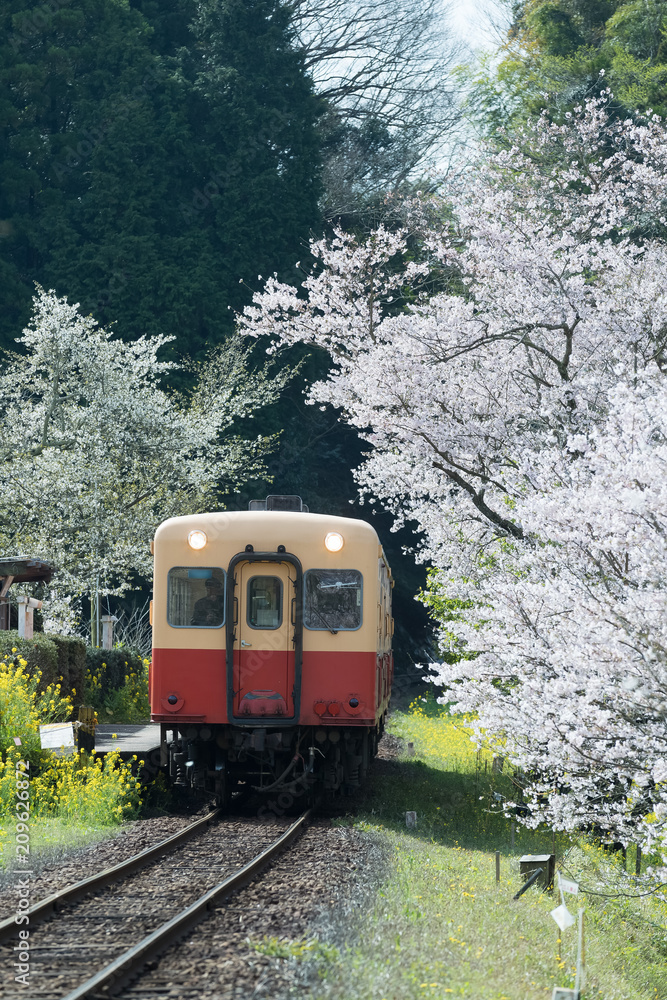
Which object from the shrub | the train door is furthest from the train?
the shrub

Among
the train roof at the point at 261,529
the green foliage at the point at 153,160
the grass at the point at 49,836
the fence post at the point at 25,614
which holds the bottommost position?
the grass at the point at 49,836

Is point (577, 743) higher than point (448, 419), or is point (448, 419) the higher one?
point (448, 419)

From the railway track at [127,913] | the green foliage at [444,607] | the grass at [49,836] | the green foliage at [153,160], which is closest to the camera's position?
the railway track at [127,913]

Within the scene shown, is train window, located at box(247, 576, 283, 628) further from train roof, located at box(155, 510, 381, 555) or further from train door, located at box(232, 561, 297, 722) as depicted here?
train roof, located at box(155, 510, 381, 555)

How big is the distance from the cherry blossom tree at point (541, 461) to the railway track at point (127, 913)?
7.77ft

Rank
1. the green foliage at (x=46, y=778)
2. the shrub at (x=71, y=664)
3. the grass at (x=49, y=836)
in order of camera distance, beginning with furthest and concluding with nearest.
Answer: the shrub at (x=71, y=664), the green foliage at (x=46, y=778), the grass at (x=49, y=836)

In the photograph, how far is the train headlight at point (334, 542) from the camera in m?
10.5

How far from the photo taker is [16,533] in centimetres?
1850

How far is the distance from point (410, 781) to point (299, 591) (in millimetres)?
4440

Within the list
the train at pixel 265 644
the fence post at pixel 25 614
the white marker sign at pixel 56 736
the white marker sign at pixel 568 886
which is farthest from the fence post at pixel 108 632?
the white marker sign at pixel 568 886

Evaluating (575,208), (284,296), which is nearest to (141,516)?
(284,296)

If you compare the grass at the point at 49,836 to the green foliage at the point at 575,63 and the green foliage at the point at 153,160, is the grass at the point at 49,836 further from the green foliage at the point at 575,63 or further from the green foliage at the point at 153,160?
the green foliage at the point at 575,63

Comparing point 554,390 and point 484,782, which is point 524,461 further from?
point 484,782

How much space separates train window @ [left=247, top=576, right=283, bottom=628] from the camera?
10.5 meters
